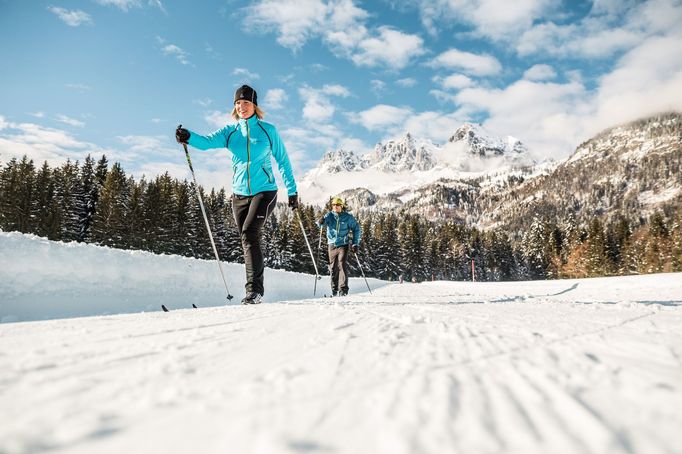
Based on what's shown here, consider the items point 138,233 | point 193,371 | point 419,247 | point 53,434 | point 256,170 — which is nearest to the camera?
Answer: point 53,434

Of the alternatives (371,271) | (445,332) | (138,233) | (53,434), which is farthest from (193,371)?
(371,271)

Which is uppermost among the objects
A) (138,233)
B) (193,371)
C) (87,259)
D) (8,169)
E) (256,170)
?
(8,169)

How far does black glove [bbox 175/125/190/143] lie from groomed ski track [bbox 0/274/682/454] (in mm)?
3431

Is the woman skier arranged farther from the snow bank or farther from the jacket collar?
the snow bank

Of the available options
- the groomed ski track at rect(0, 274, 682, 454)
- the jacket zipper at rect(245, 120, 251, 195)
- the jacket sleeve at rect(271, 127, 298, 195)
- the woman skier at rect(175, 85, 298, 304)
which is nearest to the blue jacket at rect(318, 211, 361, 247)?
the jacket sleeve at rect(271, 127, 298, 195)

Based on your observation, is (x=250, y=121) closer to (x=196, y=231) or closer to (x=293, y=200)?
(x=293, y=200)

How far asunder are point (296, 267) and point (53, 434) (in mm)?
51830

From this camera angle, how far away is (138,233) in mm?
41719

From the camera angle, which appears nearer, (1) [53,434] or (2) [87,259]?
(1) [53,434]

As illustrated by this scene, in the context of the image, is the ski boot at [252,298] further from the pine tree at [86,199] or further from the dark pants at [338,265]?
the pine tree at [86,199]

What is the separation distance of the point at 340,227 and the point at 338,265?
3.08 feet

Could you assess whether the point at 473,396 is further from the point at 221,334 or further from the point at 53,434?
the point at 221,334

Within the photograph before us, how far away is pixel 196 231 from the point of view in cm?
4416

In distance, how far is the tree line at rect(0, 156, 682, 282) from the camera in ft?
133
